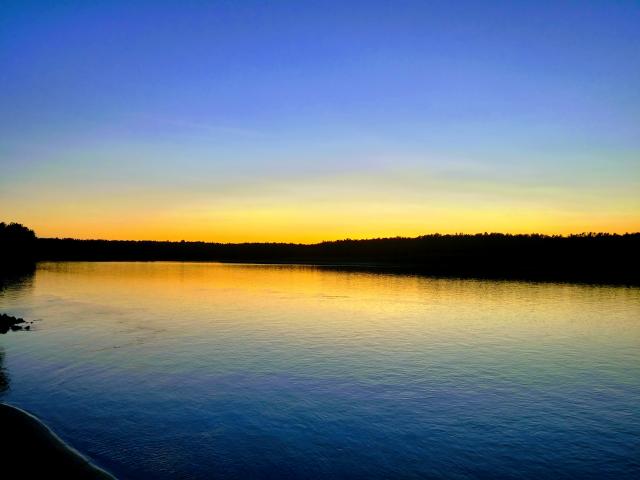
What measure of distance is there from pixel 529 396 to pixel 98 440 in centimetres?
1734

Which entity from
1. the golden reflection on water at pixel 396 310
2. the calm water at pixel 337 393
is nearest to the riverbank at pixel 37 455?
the calm water at pixel 337 393

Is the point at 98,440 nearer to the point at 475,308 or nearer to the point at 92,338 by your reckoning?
the point at 92,338

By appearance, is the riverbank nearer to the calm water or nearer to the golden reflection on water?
the calm water

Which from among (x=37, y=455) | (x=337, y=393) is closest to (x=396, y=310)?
(x=337, y=393)

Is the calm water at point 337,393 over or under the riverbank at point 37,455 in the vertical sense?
under

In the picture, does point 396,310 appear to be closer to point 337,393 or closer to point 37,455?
point 337,393

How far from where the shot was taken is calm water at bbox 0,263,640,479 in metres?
14.8

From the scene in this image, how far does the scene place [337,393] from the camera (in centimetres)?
2155

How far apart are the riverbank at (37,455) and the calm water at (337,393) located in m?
0.81

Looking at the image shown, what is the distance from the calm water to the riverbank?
808mm

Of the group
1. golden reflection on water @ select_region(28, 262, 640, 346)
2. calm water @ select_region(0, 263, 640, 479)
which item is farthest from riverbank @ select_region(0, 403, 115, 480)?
golden reflection on water @ select_region(28, 262, 640, 346)

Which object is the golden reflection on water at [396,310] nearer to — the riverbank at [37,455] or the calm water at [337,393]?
the calm water at [337,393]

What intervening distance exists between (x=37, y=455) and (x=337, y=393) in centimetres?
1195

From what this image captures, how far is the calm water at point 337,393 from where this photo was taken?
14.8 meters
